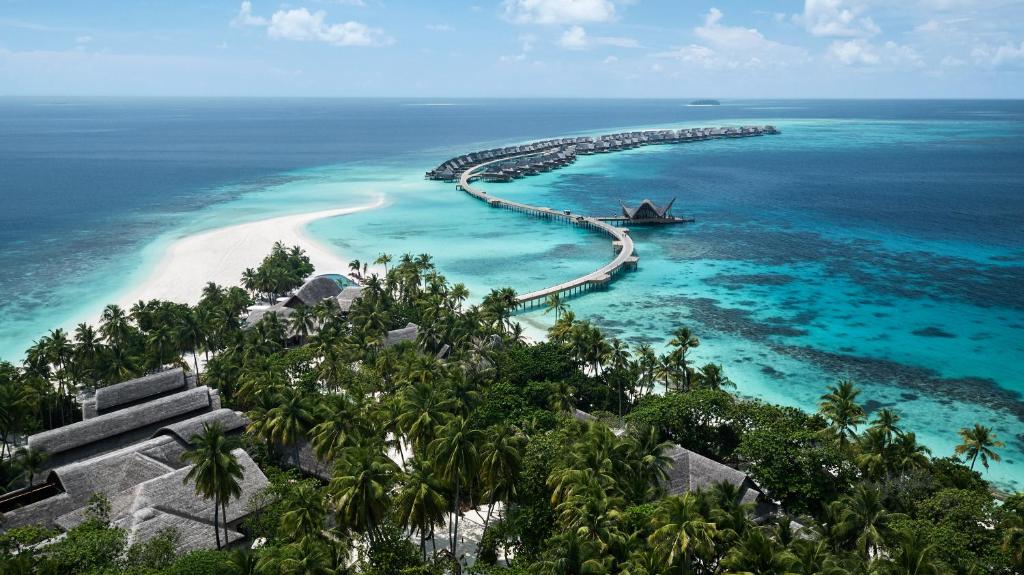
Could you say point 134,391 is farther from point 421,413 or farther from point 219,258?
point 219,258

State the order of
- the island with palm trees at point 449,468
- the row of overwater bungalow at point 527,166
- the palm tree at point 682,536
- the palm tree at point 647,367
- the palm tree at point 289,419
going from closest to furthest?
the palm tree at point 682,536 → the island with palm trees at point 449,468 → the palm tree at point 289,419 → the palm tree at point 647,367 → the row of overwater bungalow at point 527,166

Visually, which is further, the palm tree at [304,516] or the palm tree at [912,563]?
the palm tree at [304,516]

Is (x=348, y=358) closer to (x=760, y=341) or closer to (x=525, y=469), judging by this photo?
(x=525, y=469)

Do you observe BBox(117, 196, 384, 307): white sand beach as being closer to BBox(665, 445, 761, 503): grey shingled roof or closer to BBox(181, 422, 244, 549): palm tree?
BBox(181, 422, 244, 549): palm tree

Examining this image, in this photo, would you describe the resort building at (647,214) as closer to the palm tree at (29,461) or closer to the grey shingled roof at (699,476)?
the grey shingled roof at (699,476)

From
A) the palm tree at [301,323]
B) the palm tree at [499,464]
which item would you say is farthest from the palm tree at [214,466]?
the palm tree at [301,323]

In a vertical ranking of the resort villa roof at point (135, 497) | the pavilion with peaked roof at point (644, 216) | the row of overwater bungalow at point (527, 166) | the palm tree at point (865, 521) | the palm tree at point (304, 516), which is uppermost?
the row of overwater bungalow at point (527, 166)

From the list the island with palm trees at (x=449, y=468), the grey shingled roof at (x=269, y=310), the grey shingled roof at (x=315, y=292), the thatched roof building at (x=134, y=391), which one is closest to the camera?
the island with palm trees at (x=449, y=468)
